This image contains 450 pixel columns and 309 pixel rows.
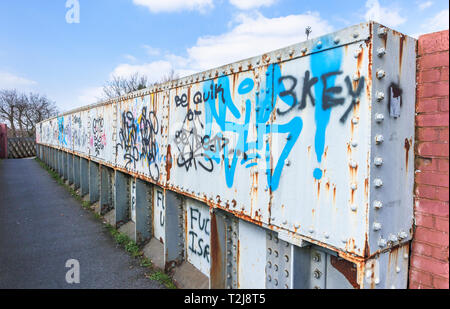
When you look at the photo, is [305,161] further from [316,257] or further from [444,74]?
[444,74]

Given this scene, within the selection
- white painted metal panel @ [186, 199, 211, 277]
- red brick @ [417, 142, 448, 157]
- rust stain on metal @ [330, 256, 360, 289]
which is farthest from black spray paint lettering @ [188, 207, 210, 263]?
red brick @ [417, 142, 448, 157]

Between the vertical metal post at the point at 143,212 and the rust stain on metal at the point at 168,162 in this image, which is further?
the vertical metal post at the point at 143,212

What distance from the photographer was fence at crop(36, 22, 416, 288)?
1.63 metres

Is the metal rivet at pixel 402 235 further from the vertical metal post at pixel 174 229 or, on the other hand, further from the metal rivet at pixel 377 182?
the vertical metal post at pixel 174 229

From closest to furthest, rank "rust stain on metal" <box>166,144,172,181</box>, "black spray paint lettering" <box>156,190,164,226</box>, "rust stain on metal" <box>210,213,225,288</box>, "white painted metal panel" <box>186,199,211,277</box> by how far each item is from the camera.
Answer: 1. "rust stain on metal" <box>210,213,225,288</box>
2. "white painted metal panel" <box>186,199,211,277</box>
3. "rust stain on metal" <box>166,144,172,181</box>
4. "black spray paint lettering" <box>156,190,164,226</box>

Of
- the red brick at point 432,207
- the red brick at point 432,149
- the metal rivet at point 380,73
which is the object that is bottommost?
the red brick at point 432,207

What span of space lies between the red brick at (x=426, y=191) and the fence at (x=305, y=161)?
0.06 metres

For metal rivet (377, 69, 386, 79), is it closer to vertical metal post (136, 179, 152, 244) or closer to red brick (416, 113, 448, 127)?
red brick (416, 113, 448, 127)

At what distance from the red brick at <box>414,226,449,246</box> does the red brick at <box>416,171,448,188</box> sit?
0.99 feet

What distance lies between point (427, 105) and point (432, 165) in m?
0.38

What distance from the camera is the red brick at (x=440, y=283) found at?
1736 mm

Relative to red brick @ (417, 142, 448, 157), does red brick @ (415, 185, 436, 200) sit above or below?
below

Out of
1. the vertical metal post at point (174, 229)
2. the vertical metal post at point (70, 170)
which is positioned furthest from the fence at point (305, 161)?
the vertical metal post at point (70, 170)

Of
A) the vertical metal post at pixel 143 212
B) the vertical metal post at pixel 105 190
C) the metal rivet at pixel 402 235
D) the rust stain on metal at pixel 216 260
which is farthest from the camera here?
the vertical metal post at pixel 105 190
